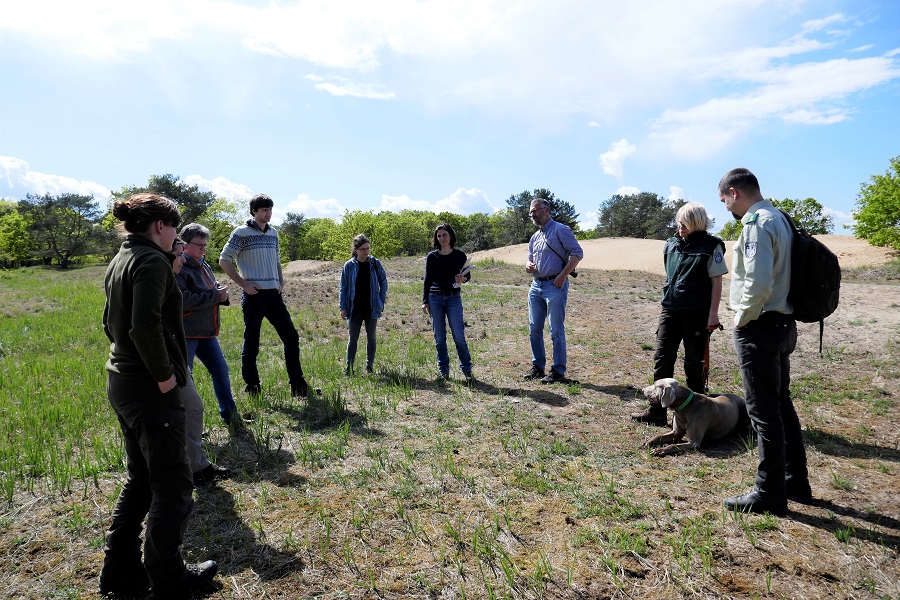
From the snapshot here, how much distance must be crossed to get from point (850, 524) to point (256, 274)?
5.72 meters

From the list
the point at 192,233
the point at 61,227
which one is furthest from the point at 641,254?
the point at 61,227

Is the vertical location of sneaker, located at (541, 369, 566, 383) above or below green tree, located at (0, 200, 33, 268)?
below

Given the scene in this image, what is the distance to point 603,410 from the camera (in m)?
5.63

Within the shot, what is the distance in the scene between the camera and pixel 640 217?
70.5m

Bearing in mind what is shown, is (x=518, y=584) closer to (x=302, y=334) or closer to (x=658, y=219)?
(x=302, y=334)

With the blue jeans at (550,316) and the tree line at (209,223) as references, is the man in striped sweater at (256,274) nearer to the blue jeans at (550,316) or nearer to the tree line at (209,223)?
the blue jeans at (550,316)

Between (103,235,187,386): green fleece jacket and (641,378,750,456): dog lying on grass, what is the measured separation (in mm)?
3875

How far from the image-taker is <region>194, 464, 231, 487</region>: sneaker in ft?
12.9

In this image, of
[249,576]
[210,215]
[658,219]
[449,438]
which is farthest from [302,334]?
[658,219]

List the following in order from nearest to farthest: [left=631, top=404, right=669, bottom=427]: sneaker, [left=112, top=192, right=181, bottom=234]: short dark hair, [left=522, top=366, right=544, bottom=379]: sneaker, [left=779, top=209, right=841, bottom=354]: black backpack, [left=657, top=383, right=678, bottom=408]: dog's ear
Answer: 1. [left=112, top=192, right=181, bottom=234]: short dark hair
2. [left=779, top=209, right=841, bottom=354]: black backpack
3. [left=657, top=383, right=678, bottom=408]: dog's ear
4. [left=631, top=404, right=669, bottom=427]: sneaker
5. [left=522, top=366, right=544, bottom=379]: sneaker

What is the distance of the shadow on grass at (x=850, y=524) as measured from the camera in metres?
3.00

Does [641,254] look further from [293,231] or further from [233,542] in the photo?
[293,231]

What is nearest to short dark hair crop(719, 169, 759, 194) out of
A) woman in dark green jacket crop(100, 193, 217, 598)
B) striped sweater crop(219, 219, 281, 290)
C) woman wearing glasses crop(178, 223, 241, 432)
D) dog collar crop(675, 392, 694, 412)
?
dog collar crop(675, 392, 694, 412)

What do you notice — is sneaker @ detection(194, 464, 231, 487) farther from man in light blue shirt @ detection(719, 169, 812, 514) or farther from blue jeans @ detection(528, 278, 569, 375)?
blue jeans @ detection(528, 278, 569, 375)
